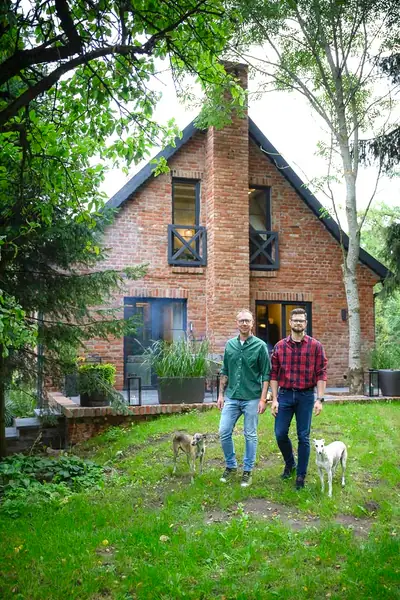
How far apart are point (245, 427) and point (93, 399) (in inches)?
176

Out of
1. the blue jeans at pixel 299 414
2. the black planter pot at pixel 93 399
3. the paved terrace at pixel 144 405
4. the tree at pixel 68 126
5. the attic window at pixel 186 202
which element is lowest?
the paved terrace at pixel 144 405

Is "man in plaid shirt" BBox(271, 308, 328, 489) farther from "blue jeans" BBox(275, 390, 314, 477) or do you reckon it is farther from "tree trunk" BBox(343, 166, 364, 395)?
"tree trunk" BBox(343, 166, 364, 395)

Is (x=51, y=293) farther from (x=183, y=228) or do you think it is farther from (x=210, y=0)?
(x=183, y=228)

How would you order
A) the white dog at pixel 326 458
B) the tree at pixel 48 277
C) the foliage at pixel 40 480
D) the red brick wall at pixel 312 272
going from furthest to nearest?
the red brick wall at pixel 312 272
the tree at pixel 48 277
the foliage at pixel 40 480
the white dog at pixel 326 458

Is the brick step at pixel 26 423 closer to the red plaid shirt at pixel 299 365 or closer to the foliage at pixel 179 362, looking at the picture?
the foliage at pixel 179 362

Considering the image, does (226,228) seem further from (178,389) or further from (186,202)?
(178,389)

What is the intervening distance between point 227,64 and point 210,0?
33.5 feet

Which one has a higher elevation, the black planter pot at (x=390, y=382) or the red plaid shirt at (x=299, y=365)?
the red plaid shirt at (x=299, y=365)

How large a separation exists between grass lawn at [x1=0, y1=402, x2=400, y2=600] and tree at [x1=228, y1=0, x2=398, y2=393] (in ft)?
22.0

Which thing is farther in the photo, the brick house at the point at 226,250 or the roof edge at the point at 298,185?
the roof edge at the point at 298,185

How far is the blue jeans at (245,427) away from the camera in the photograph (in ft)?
19.7

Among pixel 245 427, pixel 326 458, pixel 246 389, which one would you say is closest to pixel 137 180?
pixel 246 389

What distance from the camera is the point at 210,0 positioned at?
4.50 metres

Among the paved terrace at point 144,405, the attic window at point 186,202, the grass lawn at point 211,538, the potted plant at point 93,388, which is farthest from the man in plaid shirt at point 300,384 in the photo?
the attic window at point 186,202
